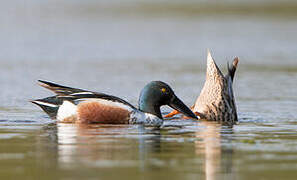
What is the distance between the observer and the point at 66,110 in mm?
10867

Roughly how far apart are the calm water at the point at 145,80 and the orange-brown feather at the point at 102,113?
27cm

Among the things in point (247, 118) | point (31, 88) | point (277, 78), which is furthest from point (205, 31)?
point (247, 118)

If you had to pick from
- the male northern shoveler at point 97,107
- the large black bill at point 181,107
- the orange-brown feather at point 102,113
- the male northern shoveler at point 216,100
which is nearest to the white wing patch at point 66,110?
the male northern shoveler at point 97,107

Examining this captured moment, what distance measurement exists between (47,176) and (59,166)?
1.41ft

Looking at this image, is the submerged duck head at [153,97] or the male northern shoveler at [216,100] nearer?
the submerged duck head at [153,97]

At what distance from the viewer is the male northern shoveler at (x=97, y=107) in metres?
10.7

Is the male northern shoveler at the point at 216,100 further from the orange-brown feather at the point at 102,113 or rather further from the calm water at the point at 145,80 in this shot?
the orange-brown feather at the point at 102,113

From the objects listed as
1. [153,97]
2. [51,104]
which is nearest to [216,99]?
[153,97]

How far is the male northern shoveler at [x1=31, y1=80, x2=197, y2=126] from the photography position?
35.2 ft

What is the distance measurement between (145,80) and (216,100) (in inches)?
165

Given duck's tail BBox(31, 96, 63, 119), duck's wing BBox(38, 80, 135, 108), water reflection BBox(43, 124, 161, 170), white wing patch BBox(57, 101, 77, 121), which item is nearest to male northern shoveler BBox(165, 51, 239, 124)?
duck's wing BBox(38, 80, 135, 108)

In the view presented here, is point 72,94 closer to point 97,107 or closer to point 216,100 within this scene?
point 97,107

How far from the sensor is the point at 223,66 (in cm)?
1878

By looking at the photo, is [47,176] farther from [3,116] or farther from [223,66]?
[223,66]
